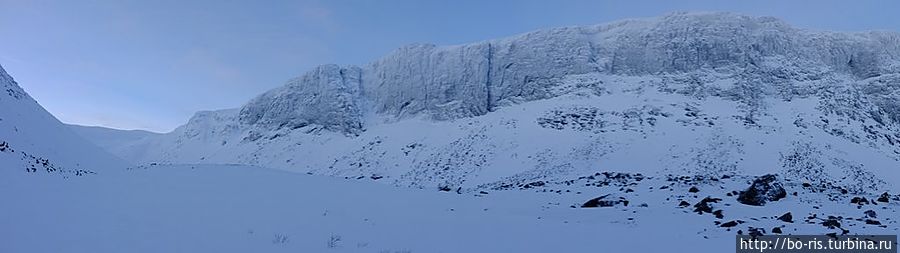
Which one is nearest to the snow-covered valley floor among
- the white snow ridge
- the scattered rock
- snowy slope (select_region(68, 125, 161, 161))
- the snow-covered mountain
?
the white snow ridge

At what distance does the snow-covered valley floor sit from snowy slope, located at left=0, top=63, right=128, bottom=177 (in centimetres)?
1493

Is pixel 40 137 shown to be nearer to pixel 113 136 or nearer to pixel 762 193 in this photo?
pixel 762 193

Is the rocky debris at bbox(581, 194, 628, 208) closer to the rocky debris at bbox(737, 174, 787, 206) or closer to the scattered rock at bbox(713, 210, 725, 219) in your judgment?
the scattered rock at bbox(713, 210, 725, 219)

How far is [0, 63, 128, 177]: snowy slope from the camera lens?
25.3 metres

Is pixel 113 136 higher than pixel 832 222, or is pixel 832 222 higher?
pixel 832 222

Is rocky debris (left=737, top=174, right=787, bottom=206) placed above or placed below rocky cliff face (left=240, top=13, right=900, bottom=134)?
below

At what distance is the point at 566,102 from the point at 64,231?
45333 millimetres

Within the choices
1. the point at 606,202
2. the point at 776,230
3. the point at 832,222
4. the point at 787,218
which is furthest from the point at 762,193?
the point at 776,230

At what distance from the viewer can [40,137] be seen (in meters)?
28.5

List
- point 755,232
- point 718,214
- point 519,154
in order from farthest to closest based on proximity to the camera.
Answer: point 519,154 → point 718,214 → point 755,232

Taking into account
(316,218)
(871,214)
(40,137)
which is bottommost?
(871,214)

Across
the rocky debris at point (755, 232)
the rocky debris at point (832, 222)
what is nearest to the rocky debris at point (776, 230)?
the rocky debris at point (755, 232)

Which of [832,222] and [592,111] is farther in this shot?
[592,111]

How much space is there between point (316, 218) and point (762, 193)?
43.9ft
